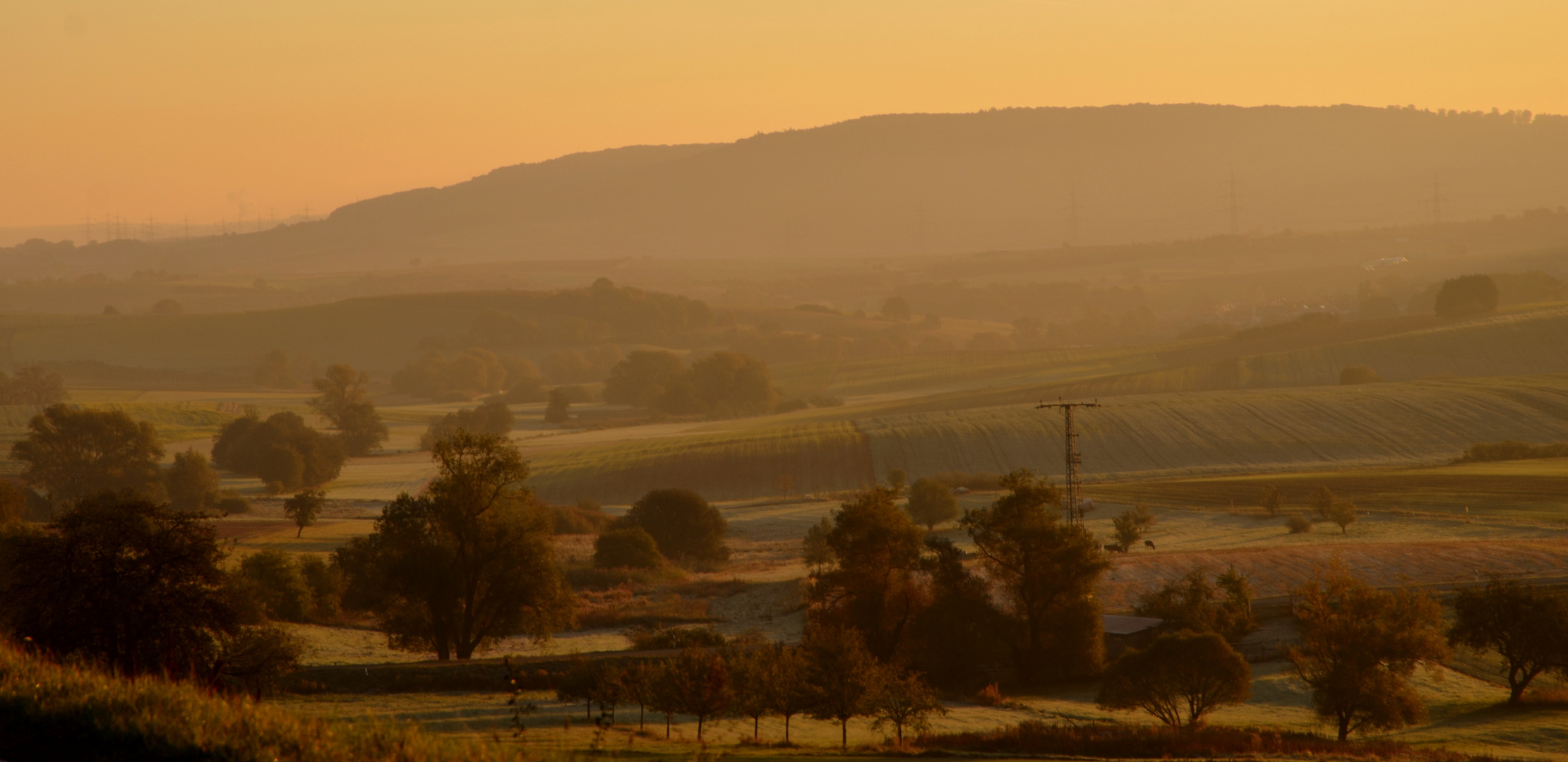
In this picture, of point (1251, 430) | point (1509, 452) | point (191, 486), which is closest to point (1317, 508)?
point (1509, 452)

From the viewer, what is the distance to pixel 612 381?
147125 mm

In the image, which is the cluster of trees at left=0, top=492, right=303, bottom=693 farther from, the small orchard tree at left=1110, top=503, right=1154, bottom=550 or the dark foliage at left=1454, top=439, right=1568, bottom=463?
the dark foliage at left=1454, top=439, right=1568, bottom=463

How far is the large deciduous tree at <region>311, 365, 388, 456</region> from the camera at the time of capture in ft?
361

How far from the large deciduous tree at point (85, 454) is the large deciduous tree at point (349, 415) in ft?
73.1

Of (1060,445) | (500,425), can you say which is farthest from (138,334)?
(1060,445)

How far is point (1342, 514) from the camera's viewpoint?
2372 inches

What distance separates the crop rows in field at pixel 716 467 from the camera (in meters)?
86.5

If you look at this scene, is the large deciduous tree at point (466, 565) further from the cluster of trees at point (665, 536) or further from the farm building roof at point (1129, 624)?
the cluster of trees at point (665, 536)

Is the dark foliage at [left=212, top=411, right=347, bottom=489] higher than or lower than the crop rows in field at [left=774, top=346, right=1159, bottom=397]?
lower

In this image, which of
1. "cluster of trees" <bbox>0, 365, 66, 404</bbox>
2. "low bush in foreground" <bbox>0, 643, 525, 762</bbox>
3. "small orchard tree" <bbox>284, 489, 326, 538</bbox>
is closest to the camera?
"low bush in foreground" <bbox>0, 643, 525, 762</bbox>

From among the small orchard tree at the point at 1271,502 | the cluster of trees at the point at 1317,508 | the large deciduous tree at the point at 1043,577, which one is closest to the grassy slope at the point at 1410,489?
the small orchard tree at the point at 1271,502

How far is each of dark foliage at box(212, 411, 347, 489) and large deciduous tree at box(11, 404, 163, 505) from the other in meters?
6.74

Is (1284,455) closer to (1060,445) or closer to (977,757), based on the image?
(1060,445)

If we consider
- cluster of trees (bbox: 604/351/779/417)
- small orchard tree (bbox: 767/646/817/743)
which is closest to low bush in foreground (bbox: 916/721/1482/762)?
small orchard tree (bbox: 767/646/817/743)
